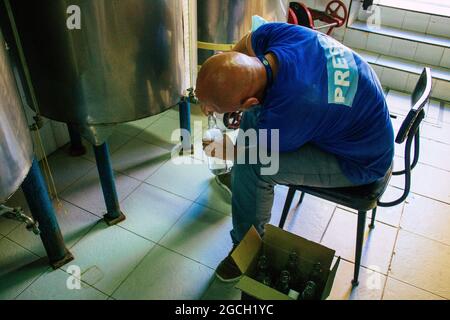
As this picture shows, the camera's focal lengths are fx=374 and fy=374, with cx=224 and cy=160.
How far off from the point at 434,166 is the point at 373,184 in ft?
3.80

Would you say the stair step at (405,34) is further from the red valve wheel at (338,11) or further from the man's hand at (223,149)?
the man's hand at (223,149)

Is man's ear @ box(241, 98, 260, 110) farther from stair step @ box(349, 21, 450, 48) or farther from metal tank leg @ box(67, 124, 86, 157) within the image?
stair step @ box(349, 21, 450, 48)

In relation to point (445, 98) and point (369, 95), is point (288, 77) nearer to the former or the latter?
point (369, 95)

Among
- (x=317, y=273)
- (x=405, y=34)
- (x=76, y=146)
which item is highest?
(x=405, y=34)

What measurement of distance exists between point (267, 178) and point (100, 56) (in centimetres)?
66

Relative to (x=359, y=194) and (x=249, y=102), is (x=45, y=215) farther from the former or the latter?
(x=359, y=194)

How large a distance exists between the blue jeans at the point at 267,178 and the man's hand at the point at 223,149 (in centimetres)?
5

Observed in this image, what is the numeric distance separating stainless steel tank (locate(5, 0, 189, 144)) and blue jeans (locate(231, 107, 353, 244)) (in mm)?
365

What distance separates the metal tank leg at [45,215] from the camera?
128 cm

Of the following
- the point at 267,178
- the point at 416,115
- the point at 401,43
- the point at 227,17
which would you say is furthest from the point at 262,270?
the point at 401,43

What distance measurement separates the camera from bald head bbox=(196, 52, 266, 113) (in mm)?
977

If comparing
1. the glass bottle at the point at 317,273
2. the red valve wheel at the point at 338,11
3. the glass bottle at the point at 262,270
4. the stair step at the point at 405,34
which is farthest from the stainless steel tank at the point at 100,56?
the stair step at the point at 405,34

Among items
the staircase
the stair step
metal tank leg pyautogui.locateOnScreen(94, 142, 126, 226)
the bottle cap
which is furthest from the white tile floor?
the stair step

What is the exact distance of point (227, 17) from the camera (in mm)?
1772
